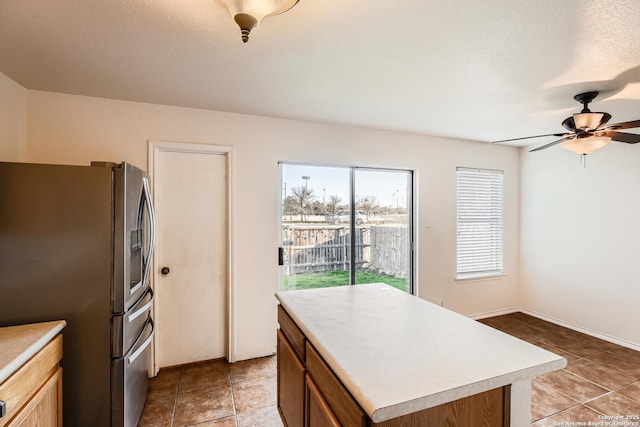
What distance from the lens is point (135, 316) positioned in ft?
6.49

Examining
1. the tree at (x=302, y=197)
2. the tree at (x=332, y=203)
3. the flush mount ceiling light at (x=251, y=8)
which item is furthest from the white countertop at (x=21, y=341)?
the tree at (x=332, y=203)

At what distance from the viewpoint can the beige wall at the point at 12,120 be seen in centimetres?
212

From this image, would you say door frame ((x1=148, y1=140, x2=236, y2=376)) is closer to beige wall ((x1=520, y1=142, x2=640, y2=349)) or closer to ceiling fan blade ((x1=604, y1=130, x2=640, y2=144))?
ceiling fan blade ((x1=604, y1=130, x2=640, y2=144))

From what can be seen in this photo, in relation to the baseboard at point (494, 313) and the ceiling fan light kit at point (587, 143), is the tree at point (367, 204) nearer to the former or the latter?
the ceiling fan light kit at point (587, 143)

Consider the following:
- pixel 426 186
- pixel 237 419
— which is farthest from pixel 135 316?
pixel 426 186

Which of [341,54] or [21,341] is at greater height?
[341,54]

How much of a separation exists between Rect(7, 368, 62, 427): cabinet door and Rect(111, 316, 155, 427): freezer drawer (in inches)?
9.5

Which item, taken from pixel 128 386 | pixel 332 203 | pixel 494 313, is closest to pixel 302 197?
pixel 332 203

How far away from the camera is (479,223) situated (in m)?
4.36

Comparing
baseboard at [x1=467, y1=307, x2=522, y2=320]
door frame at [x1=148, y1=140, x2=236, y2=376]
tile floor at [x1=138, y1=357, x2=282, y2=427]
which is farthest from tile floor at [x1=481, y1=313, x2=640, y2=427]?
door frame at [x1=148, y1=140, x2=236, y2=376]

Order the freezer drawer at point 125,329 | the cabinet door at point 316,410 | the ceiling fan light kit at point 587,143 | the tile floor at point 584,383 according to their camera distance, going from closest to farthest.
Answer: the cabinet door at point 316,410 → the freezer drawer at point 125,329 → the tile floor at point 584,383 → the ceiling fan light kit at point 587,143

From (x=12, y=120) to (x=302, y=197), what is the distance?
2424 mm

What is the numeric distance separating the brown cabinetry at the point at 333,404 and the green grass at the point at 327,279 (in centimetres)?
160

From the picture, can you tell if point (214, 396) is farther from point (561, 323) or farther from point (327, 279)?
point (561, 323)
